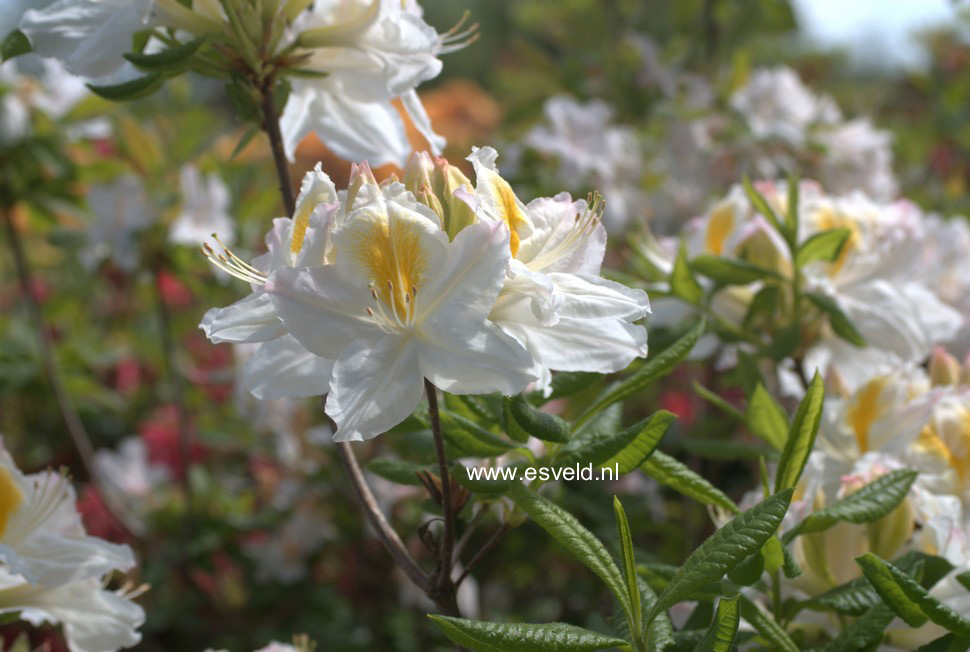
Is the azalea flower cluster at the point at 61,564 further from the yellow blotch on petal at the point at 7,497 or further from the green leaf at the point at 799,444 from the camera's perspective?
the green leaf at the point at 799,444

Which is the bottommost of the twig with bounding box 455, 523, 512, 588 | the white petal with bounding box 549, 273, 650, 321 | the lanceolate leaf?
the lanceolate leaf

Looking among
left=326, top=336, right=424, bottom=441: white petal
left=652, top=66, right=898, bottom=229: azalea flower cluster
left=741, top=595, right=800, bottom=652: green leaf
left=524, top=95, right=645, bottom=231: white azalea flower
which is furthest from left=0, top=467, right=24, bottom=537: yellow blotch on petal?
left=652, top=66, right=898, bottom=229: azalea flower cluster

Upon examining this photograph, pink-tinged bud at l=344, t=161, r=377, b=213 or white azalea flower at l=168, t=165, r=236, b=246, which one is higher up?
pink-tinged bud at l=344, t=161, r=377, b=213

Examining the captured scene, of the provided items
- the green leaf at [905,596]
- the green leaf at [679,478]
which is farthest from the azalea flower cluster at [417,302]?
the green leaf at [905,596]

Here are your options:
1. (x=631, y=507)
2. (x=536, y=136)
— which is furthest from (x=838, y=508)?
(x=536, y=136)

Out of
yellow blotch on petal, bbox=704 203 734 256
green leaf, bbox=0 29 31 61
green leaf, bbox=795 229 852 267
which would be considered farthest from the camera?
yellow blotch on petal, bbox=704 203 734 256

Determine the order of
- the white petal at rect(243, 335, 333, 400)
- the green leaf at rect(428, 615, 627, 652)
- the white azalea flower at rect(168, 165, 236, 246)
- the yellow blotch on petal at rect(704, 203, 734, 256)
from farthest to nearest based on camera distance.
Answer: the white azalea flower at rect(168, 165, 236, 246) → the yellow blotch on petal at rect(704, 203, 734, 256) → the white petal at rect(243, 335, 333, 400) → the green leaf at rect(428, 615, 627, 652)

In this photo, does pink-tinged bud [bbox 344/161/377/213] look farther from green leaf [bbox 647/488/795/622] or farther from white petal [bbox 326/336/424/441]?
green leaf [bbox 647/488/795/622]
